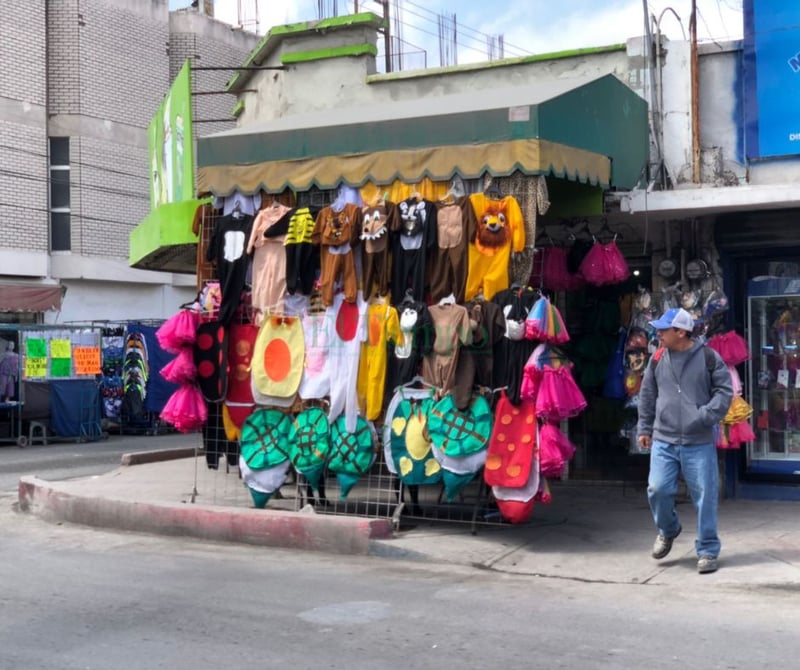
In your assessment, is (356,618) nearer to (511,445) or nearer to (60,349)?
(511,445)

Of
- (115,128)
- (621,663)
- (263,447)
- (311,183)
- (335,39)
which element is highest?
(115,128)

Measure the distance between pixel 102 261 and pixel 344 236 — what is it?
19.3m

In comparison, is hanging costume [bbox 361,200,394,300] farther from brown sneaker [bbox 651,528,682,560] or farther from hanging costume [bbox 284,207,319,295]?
brown sneaker [bbox 651,528,682,560]

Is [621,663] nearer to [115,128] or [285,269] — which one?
[285,269]

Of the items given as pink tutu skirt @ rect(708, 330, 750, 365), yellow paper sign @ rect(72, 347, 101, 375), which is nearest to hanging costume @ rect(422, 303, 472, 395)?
pink tutu skirt @ rect(708, 330, 750, 365)

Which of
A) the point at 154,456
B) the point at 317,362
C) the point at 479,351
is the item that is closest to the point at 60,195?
the point at 154,456

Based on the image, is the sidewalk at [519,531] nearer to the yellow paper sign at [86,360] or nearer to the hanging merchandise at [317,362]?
the hanging merchandise at [317,362]

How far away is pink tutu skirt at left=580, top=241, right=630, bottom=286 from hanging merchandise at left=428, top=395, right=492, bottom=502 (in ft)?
7.17

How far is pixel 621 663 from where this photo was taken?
5750mm

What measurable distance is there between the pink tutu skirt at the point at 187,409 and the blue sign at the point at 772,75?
5.76 metres

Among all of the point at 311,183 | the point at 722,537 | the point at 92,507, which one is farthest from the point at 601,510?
the point at 92,507

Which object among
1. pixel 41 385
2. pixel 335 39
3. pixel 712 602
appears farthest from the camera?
pixel 41 385

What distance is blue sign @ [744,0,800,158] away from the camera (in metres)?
10.4

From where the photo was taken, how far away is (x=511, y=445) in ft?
29.7
